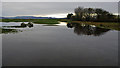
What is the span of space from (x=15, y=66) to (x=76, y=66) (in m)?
5.31

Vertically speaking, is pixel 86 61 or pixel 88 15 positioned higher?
pixel 88 15

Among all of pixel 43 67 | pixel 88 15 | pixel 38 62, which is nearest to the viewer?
pixel 43 67

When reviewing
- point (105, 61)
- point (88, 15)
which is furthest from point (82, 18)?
point (105, 61)

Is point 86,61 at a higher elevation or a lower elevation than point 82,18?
lower

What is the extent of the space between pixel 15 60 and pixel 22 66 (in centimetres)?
172

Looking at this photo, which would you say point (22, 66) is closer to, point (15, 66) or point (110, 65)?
point (15, 66)

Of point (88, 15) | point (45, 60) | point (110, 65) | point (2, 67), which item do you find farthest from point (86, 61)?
point (88, 15)

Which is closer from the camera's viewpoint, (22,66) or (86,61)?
(22,66)

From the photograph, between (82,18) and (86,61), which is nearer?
(86,61)

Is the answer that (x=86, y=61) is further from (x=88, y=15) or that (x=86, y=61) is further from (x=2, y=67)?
(x=88, y=15)

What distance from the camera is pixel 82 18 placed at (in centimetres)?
11431

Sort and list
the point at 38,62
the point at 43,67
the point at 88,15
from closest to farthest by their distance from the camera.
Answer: the point at 43,67 < the point at 38,62 < the point at 88,15

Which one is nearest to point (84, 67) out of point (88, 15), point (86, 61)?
point (86, 61)

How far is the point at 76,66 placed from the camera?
29.5 feet
